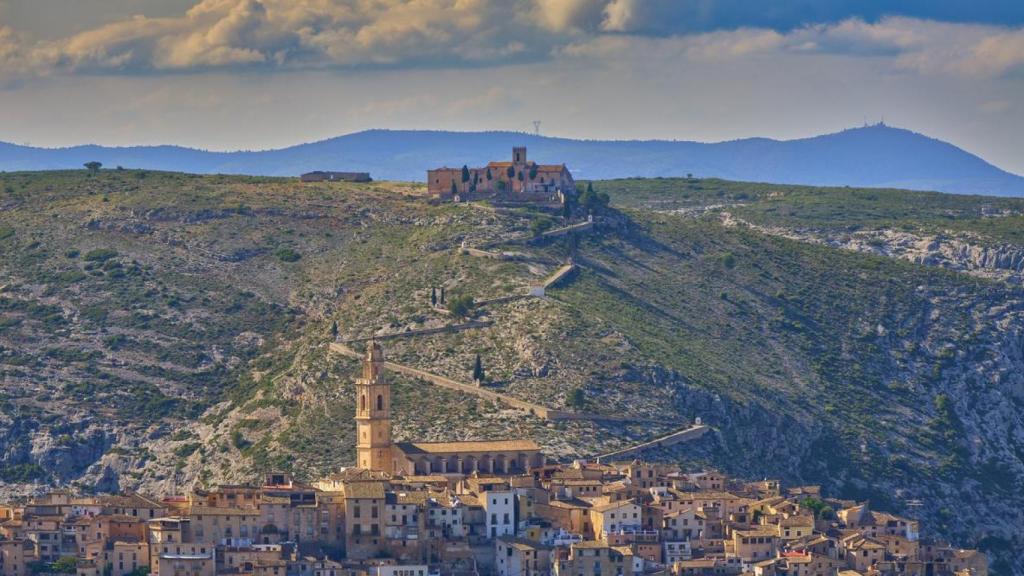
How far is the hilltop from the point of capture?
123062 mm

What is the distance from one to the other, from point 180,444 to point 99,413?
18.4 ft

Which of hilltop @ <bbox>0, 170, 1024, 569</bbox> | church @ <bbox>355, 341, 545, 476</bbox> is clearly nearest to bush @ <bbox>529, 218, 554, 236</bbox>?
hilltop @ <bbox>0, 170, 1024, 569</bbox>

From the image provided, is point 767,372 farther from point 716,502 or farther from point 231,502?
point 231,502

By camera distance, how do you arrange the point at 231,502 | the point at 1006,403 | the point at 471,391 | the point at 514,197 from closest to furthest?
the point at 231,502
the point at 471,391
the point at 1006,403
the point at 514,197

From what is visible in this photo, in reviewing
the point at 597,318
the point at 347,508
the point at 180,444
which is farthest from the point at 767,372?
the point at 347,508

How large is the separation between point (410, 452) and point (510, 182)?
195ft

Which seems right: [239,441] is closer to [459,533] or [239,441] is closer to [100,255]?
[459,533]

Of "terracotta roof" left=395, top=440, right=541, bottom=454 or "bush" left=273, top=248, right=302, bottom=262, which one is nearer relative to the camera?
"terracotta roof" left=395, top=440, right=541, bottom=454

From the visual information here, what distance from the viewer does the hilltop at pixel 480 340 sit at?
404 ft

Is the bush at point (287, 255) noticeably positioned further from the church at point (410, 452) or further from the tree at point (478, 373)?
the church at point (410, 452)

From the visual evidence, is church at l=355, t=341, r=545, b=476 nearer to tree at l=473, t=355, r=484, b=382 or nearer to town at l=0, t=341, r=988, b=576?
town at l=0, t=341, r=988, b=576

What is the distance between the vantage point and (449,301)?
443 ft

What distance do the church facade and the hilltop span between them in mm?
2062

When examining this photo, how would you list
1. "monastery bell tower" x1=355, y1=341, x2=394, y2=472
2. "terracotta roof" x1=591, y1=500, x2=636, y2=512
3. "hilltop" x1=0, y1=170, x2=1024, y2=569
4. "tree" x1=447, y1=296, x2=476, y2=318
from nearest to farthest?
"terracotta roof" x1=591, y1=500, x2=636, y2=512 < "monastery bell tower" x1=355, y1=341, x2=394, y2=472 < "hilltop" x1=0, y1=170, x2=1024, y2=569 < "tree" x1=447, y1=296, x2=476, y2=318
